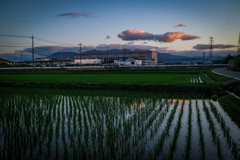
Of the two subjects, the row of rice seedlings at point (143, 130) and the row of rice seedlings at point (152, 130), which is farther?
the row of rice seedlings at point (143, 130)

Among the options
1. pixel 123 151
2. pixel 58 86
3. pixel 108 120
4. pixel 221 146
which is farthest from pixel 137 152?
pixel 58 86

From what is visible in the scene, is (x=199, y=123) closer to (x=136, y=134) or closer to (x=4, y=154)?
(x=136, y=134)

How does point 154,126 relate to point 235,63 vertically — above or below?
below

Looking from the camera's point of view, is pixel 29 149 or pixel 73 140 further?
pixel 73 140

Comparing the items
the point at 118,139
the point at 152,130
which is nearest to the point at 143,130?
the point at 152,130

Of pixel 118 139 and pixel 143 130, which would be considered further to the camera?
pixel 143 130

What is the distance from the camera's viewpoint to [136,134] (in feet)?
17.2

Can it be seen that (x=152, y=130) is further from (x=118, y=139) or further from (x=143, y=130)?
(x=118, y=139)

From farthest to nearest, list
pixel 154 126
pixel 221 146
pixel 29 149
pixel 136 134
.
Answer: pixel 154 126
pixel 136 134
pixel 221 146
pixel 29 149

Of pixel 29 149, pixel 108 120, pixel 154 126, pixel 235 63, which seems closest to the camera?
pixel 29 149

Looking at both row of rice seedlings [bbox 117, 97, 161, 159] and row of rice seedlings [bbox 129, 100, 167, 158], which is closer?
row of rice seedlings [bbox 129, 100, 167, 158]

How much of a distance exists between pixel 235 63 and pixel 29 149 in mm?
31436

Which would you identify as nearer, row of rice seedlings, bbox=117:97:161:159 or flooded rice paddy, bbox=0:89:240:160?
flooded rice paddy, bbox=0:89:240:160

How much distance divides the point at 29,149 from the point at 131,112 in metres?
4.11
